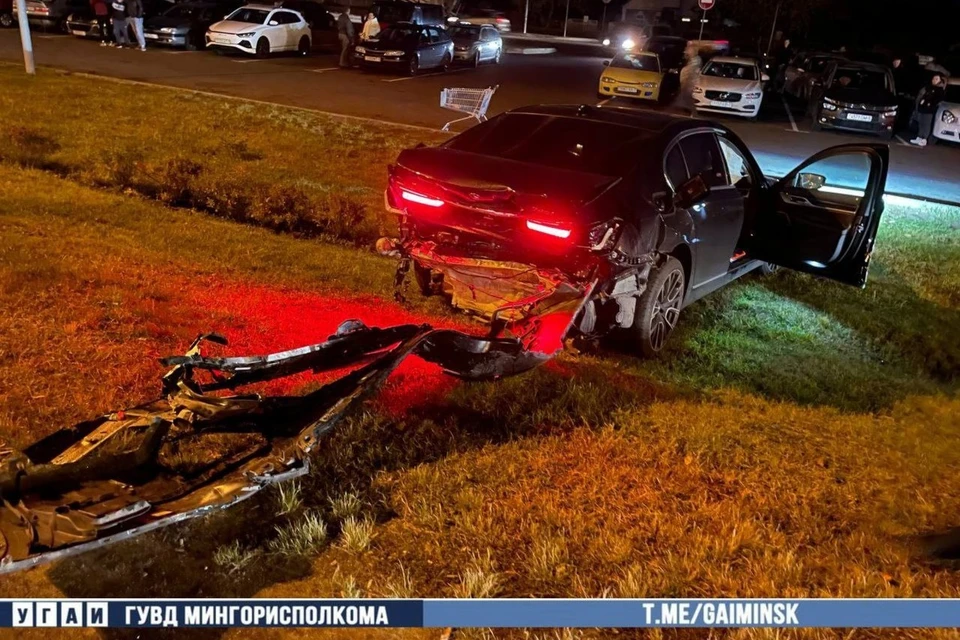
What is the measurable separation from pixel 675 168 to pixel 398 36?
18.6 meters

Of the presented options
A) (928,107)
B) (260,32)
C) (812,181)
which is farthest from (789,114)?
(812,181)

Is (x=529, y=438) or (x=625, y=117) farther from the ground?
(x=625, y=117)

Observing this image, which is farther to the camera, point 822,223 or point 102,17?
point 102,17

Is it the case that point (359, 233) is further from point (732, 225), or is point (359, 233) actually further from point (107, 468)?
point (107, 468)

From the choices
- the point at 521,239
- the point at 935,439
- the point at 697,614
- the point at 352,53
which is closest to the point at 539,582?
the point at 697,614

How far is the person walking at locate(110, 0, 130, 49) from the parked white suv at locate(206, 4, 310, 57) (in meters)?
2.31

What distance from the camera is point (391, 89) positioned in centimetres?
1952

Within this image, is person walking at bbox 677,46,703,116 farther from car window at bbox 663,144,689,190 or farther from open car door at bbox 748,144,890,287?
car window at bbox 663,144,689,190

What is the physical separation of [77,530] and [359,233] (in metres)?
5.92

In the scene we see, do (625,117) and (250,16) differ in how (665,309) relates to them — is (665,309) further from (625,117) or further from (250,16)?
(250,16)

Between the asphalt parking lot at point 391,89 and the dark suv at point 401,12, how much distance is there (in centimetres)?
315

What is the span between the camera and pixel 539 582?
3.27 meters

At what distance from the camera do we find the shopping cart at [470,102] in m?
13.2

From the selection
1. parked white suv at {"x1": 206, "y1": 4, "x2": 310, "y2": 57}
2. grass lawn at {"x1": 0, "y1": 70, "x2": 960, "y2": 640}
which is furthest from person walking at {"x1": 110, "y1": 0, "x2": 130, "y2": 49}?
grass lawn at {"x1": 0, "y1": 70, "x2": 960, "y2": 640}
